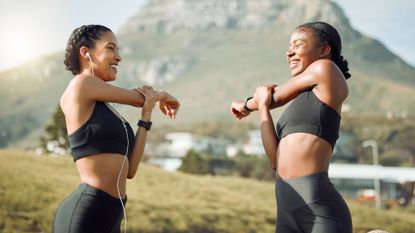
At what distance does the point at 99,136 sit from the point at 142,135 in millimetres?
298

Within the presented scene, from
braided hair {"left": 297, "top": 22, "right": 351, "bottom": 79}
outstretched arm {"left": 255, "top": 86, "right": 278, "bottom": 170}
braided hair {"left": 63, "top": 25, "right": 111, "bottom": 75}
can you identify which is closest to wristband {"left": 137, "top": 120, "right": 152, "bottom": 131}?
braided hair {"left": 63, "top": 25, "right": 111, "bottom": 75}

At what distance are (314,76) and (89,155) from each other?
1273mm

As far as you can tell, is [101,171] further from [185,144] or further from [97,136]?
[185,144]

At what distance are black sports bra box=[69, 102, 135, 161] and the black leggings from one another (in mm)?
202

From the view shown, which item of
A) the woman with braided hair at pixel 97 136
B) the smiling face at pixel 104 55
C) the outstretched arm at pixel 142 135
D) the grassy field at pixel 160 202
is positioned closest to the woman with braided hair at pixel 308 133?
the outstretched arm at pixel 142 135

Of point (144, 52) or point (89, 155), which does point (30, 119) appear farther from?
point (89, 155)

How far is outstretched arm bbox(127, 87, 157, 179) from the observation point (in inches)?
139

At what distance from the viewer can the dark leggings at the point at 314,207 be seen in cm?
318

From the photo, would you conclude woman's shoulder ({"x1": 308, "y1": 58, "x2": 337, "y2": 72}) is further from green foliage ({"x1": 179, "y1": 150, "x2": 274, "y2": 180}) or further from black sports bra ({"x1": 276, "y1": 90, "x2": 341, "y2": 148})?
green foliage ({"x1": 179, "y1": 150, "x2": 274, "y2": 180})

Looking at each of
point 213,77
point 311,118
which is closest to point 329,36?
point 311,118

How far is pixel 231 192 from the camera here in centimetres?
2225

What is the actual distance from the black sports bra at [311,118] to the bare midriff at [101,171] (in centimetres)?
94

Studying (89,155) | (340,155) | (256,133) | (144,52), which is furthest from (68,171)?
(144,52)

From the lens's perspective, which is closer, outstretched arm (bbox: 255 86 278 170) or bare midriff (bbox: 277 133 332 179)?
bare midriff (bbox: 277 133 332 179)
